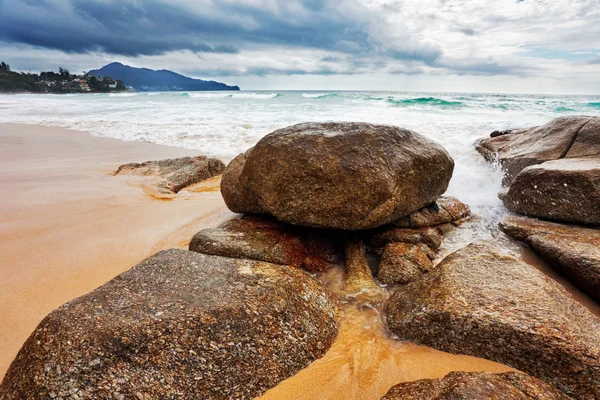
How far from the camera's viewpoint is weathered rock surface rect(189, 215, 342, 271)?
316cm

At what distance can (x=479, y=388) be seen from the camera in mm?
1586

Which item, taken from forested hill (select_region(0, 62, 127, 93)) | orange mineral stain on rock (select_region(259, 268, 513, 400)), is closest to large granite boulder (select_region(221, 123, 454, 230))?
orange mineral stain on rock (select_region(259, 268, 513, 400))

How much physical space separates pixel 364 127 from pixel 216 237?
175 centimetres

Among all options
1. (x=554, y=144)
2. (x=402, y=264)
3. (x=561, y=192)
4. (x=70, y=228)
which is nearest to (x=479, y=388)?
(x=402, y=264)

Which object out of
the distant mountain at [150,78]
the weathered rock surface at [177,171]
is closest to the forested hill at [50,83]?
the distant mountain at [150,78]

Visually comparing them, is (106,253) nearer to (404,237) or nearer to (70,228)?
(70,228)

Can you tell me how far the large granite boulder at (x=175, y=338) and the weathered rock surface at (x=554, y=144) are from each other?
4.49 m

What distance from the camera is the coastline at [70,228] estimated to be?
2742mm

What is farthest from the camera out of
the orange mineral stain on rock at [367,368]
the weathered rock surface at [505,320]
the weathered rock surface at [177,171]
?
the weathered rock surface at [177,171]

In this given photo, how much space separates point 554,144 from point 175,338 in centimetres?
581

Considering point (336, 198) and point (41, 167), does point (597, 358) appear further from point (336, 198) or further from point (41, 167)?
point (41, 167)

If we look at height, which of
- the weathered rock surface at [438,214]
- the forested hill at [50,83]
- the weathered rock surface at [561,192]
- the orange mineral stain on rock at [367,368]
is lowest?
the orange mineral stain on rock at [367,368]

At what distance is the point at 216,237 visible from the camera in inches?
129

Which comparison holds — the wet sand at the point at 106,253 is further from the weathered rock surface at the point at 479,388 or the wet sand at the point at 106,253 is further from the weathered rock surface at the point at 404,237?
the weathered rock surface at the point at 404,237
